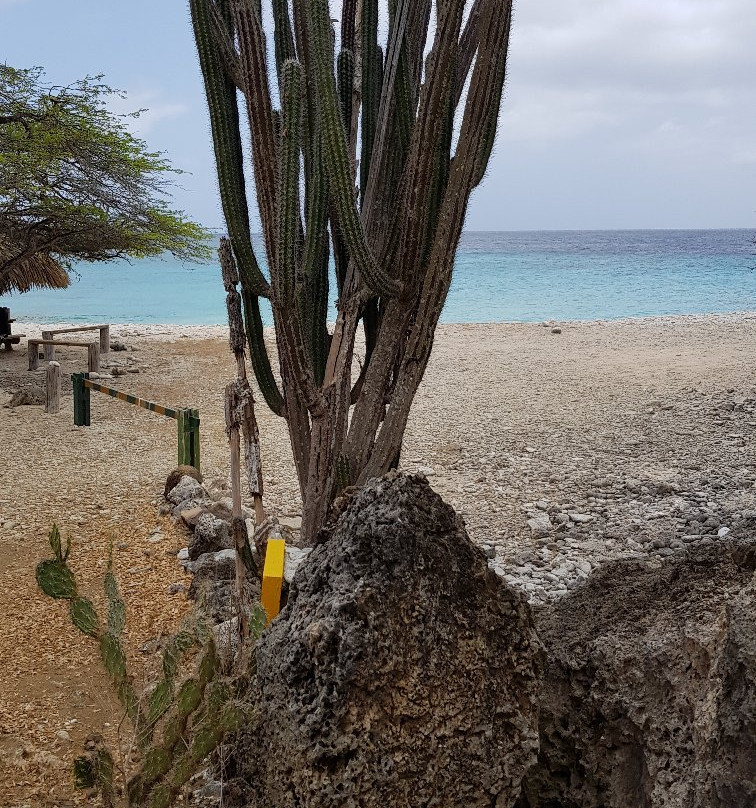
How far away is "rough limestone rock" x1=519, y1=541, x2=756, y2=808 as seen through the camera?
1316mm

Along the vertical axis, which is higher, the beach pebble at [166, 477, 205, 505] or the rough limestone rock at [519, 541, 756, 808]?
the rough limestone rock at [519, 541, 756, 808]

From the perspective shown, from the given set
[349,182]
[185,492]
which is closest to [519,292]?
[185,492]

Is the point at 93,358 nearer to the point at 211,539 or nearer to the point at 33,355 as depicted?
the point at 33,355

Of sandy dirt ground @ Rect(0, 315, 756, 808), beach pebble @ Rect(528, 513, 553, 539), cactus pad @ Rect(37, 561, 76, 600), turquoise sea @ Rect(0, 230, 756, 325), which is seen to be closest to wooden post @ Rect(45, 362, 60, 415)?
sandy dirt ground @ Rect(0, 315, 756, 808)

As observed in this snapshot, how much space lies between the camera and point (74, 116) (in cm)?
932

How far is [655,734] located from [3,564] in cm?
356

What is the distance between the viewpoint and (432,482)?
568 cm

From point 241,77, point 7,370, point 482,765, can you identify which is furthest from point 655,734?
point 7,370

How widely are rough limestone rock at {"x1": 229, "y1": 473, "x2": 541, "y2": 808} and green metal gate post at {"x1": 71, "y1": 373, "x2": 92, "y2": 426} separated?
5693 mm

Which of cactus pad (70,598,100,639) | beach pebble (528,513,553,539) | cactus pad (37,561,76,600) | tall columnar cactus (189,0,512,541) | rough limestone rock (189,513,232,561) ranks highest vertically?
tall columnar cactus (189,0,512,541)

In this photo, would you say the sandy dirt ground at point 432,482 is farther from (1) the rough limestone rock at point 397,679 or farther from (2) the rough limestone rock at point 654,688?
(1) the rough limestone rock at point 397,679

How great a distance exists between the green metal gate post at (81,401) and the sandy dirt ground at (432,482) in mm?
135

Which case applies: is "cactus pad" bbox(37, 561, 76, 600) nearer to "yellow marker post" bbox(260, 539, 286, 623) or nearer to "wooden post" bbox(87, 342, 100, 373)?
"yellow marker post" bbox(260, 539, 286, 623)

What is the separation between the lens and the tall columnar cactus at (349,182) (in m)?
3.19
